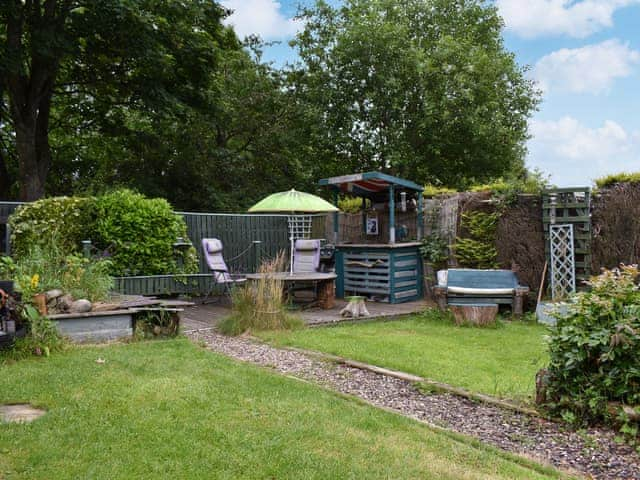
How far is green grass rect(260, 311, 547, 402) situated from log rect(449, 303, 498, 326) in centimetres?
16

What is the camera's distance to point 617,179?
7.31 meters

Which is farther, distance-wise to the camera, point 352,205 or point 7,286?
point 352,205

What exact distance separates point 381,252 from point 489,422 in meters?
5.98

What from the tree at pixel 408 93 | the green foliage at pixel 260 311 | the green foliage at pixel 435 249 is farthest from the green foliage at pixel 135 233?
the tree at pixel 408 93

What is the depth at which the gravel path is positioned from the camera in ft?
8.96

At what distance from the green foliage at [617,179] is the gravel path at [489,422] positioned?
4845 millimetres

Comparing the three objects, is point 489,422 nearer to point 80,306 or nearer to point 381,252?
point 80,306

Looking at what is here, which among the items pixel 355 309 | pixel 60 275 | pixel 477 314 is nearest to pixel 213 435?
pixel 60 275

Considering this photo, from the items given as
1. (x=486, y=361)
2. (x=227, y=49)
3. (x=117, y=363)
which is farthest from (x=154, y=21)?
(x=486, y=361)

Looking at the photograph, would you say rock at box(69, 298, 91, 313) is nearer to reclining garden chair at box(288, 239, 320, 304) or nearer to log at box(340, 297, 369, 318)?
log at box(340, 297, 369, 318)

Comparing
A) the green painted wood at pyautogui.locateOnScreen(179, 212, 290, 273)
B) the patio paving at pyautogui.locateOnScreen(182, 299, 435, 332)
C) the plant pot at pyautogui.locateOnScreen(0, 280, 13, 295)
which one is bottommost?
the patio paving at pyautogui.locateOnScreen(182, 299, 435, 332)

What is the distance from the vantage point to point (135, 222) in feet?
28.3

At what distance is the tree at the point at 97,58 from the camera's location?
10.9 metres

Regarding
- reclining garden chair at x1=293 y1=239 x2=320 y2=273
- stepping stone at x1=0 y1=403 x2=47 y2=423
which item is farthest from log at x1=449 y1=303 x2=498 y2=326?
stepping stone at x1=0 y1=403 x2=47 y2=423
